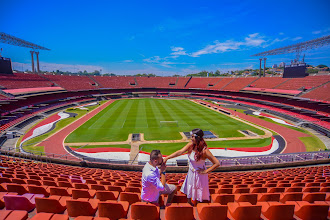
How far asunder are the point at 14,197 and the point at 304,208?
6.66 m

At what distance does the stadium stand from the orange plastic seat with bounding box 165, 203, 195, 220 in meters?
0.02

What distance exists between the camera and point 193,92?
82.8 m

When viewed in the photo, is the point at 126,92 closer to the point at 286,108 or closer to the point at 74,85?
the point at 74,85

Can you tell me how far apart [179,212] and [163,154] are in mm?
16903

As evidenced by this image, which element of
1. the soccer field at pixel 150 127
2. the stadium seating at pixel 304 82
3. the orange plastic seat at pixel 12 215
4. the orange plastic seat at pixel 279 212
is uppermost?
the stadium seating at pixel 304 82

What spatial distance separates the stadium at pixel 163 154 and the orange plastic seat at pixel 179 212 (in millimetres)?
21

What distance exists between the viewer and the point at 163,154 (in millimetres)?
20219

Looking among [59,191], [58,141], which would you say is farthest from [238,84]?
[59,191]

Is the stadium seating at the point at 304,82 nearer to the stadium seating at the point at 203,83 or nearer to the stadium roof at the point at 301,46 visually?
the stadium roof at the point at 301,46

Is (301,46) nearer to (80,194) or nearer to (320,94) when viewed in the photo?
(320,94)

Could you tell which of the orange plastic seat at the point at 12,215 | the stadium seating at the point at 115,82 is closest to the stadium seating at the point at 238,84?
the stadium seating at the point at 115,82

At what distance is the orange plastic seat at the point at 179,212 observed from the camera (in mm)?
3565

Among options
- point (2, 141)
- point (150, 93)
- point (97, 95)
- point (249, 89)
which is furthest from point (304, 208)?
point (150, 93)

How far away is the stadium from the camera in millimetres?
3930
